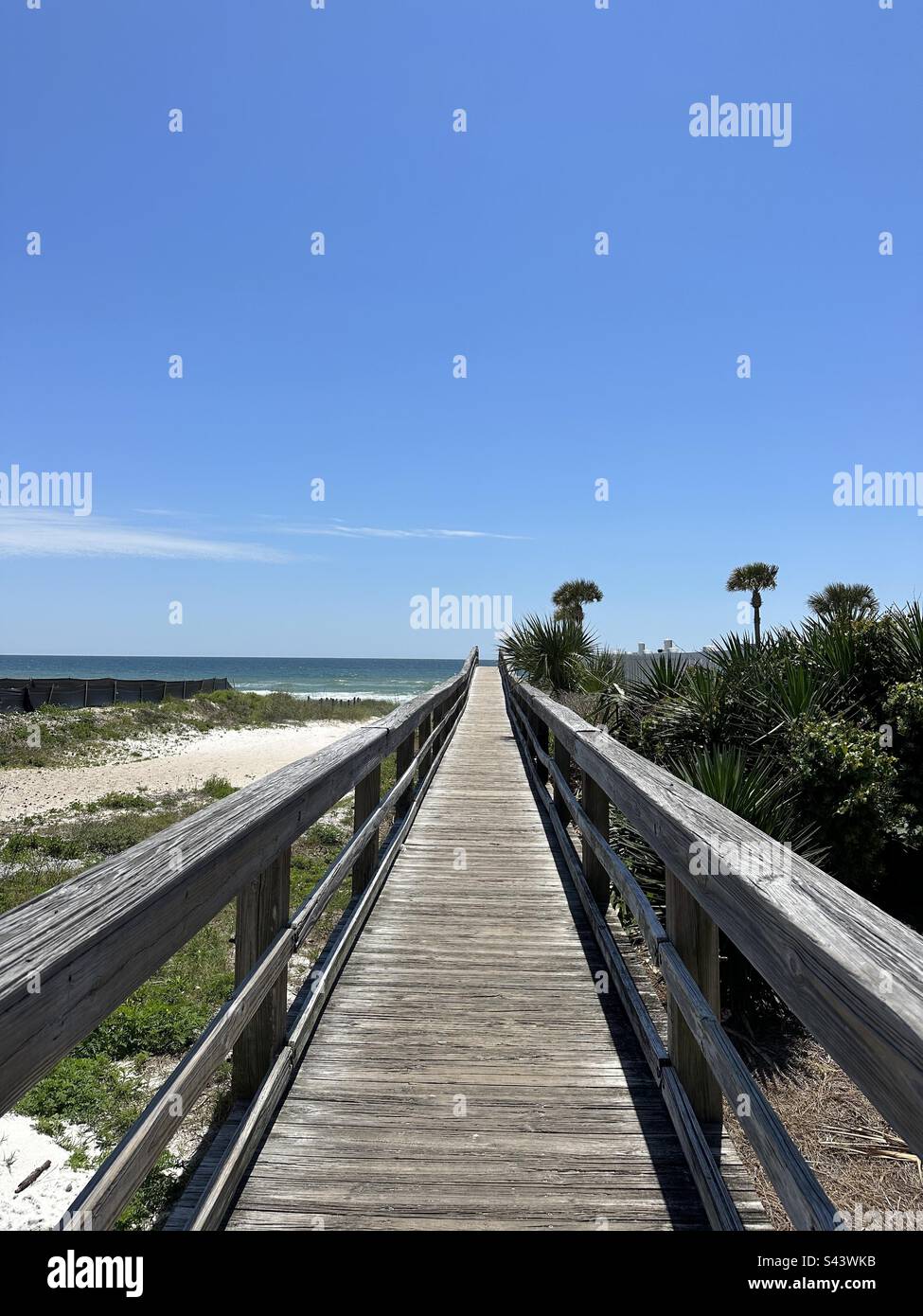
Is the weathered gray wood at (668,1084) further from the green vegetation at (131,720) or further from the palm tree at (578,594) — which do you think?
the palm tree at (578,594)

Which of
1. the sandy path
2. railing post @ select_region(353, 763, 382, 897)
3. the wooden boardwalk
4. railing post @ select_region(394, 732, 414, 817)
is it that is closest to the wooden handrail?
the wooden boardwalk

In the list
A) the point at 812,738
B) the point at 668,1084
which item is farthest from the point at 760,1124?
the point at 812,738

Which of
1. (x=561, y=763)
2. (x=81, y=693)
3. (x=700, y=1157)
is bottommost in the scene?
(x=700, y=1157)

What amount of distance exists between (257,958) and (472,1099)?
0.93 meters

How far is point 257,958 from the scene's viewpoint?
7.32 ft

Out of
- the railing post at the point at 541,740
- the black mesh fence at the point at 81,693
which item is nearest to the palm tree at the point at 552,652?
the railing post at the point at 541,740

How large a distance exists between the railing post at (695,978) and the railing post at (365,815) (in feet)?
6.06

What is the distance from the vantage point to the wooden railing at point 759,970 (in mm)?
1084

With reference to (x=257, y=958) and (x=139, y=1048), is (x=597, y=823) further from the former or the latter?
(x=139, y=1048)

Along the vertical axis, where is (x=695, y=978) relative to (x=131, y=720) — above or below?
above

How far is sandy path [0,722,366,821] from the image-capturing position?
1413 centimetres

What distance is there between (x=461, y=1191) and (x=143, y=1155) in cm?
104

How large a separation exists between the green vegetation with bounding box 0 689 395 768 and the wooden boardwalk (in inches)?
687

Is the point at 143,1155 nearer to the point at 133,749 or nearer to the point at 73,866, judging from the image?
the point at 73,866
